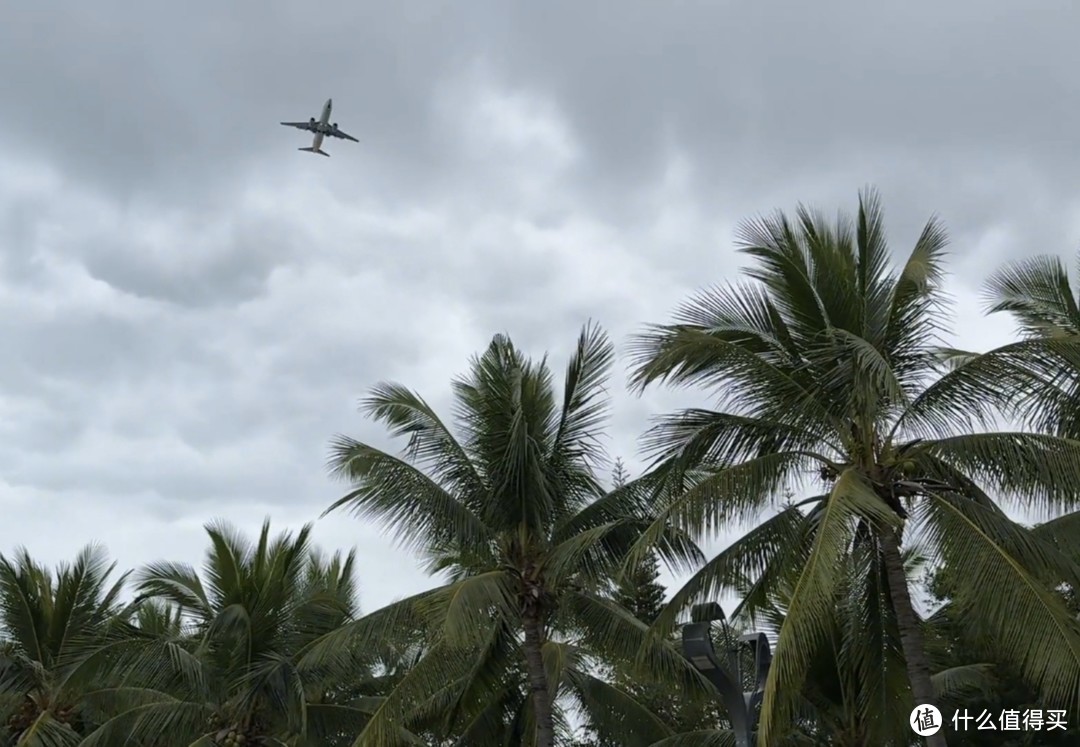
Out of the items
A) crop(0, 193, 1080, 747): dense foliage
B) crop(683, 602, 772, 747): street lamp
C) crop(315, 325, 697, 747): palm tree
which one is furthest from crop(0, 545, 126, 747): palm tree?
crop(683, 602, 772, 747): street lamp

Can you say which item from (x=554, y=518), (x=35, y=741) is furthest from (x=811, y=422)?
(x=35, y=741)

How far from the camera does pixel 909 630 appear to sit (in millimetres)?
12227

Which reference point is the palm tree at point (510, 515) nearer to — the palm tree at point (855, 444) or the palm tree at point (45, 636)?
the palm tree at point (855, 444)

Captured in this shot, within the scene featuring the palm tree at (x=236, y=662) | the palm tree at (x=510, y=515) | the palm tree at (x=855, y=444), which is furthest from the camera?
the palm tree at (x=236, y=662)

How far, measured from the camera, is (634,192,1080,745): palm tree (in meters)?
11.1

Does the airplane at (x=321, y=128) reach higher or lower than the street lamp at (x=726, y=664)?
higher

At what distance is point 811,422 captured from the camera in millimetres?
13008

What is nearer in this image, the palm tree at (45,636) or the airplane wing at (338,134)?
the airplane wing at (338,134)

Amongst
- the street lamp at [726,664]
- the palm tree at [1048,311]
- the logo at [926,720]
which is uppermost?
the palm tree at [1048,311]

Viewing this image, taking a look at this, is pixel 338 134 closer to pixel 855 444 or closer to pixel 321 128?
pixel 321 128

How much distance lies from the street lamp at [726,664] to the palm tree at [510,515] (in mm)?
2873

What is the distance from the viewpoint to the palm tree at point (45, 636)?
72.5 feet

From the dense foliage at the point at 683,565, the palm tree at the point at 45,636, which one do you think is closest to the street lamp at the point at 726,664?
the dense foliage at the point at 683,565

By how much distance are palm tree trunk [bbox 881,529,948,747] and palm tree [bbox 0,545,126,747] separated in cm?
1534
